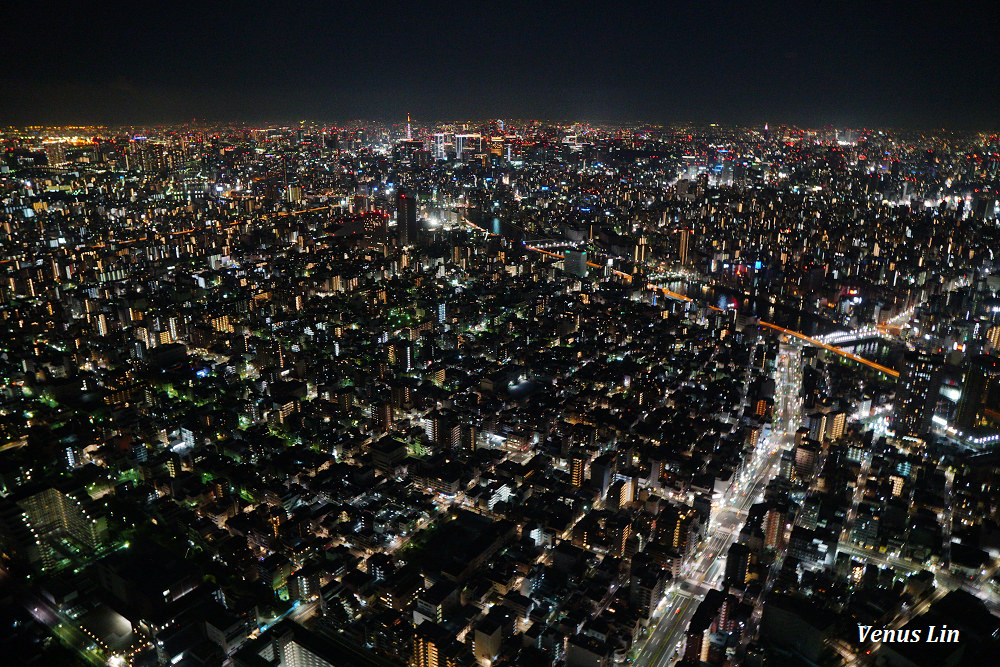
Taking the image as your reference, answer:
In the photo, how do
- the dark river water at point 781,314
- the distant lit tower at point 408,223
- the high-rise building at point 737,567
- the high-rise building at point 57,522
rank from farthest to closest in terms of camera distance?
1. the distant lit tower at point 408,223
2. the dark river water at point 781,314
3. the high-rise building at point 57,522
4. the high-rise building at point 737,567

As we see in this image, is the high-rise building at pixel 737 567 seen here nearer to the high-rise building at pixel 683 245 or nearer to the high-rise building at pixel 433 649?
the high-rise building at pixel 433 649

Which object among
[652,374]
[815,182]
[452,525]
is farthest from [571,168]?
[452,525]

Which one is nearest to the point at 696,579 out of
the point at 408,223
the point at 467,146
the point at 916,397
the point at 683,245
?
the point at 916,397

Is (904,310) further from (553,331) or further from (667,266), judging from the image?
(553,331)

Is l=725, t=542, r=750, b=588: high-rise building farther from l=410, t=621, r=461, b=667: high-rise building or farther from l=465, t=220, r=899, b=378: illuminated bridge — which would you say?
l=465, t=220, r=899, b=378: illuminated bridge

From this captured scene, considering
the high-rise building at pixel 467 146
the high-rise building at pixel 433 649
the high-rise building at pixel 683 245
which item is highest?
the high-rise building at pixel 467 146

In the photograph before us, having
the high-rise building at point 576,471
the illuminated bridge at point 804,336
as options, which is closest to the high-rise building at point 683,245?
the illuminated bridge at point 804,336
